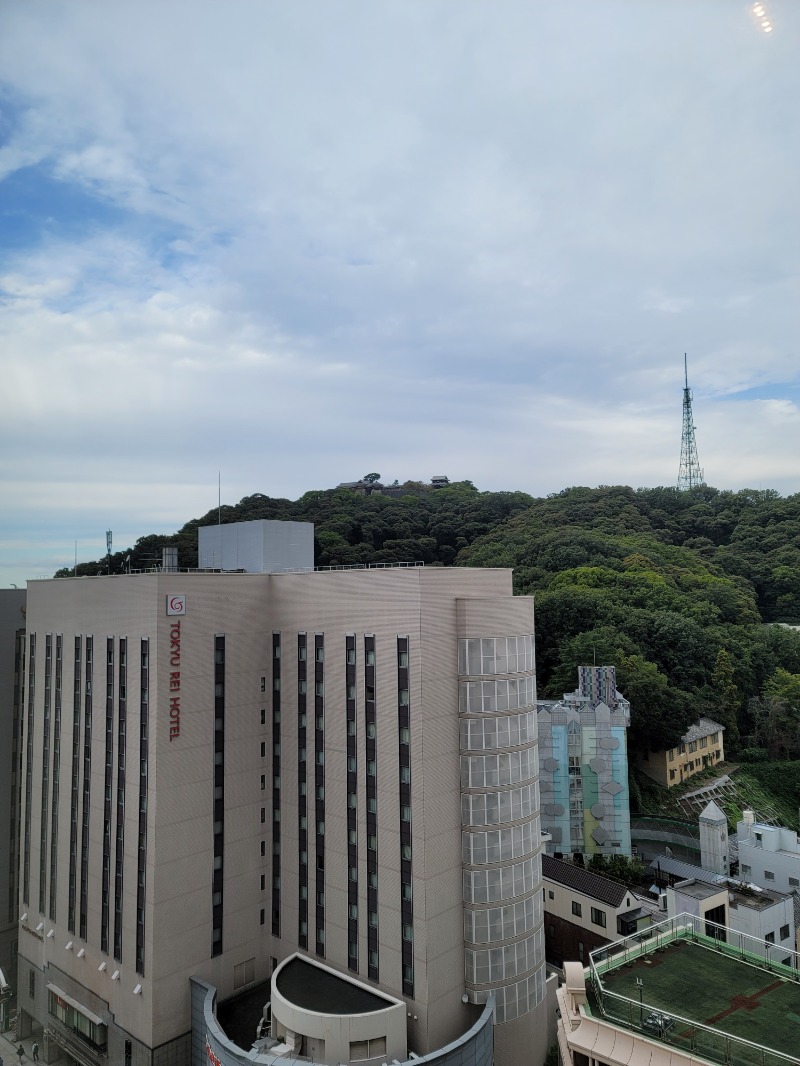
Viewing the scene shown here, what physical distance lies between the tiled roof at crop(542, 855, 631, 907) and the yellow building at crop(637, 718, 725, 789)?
2413 cm

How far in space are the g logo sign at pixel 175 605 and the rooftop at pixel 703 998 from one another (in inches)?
785

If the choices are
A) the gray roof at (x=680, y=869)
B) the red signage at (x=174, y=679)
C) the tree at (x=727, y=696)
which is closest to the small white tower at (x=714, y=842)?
the gray roof at (x=680, y=869)

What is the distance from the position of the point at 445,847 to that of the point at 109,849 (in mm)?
15013

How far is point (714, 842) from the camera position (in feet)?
147

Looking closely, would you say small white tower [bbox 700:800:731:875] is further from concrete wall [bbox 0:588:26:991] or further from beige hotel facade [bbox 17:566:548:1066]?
concrete wall [bbox 0:588:26:991]

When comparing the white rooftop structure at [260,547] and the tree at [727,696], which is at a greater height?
the white rooftop structure at [260,547]

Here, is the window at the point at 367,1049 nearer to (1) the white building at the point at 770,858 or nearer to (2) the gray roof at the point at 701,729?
(1) the white building at the point at 770,858

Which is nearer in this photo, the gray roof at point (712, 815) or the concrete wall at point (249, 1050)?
the concrete wall at point (249, 1050)

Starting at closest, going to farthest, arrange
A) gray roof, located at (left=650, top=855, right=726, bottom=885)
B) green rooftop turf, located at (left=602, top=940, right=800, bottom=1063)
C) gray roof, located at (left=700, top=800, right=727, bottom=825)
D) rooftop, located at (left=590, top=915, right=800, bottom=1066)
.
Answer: rooftop, located at (left=590, top=915, right=800, bottom=1066)
green rooftop turf, located at (left=602, top=940, right=800, bottom=1063)
gray roof, located at (left=650, top=855, right=726, bottom=885)
gray roof, located at (left=700, top=800, right=727, bottom=825)

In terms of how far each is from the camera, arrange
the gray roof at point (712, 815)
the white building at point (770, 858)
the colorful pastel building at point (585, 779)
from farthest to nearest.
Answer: the colorful pastel building at point (585, 779)
the gray roof at point (712, 815)
the white building at point (770, 858)

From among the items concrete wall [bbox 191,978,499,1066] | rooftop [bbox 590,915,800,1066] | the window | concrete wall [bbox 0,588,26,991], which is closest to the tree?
concrete wall [bbox 191,978,499,1066]

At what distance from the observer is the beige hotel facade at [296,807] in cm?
2639

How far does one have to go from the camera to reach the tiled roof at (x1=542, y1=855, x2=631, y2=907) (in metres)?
36.2

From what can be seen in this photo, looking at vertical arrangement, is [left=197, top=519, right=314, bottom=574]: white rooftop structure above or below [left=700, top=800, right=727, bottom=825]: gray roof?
above
